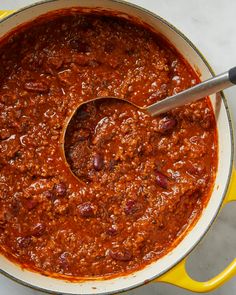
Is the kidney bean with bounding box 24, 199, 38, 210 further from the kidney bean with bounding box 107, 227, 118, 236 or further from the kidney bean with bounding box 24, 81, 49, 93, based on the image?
the kidney bean with bounding box 24, 81, 49, 93

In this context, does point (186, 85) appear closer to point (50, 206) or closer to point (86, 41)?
point (86, 41)

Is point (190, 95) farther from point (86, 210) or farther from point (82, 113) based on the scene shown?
point (86, 210)

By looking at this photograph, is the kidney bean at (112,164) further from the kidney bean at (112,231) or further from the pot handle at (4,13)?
the pot handle at (4,13)

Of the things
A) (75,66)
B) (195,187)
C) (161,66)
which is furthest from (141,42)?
(195,187)

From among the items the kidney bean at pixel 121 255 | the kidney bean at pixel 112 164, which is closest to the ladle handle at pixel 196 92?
the kidney bean at pixel 112 164

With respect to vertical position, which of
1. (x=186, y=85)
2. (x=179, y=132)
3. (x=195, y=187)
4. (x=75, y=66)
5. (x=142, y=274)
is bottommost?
(x=142, y=274)

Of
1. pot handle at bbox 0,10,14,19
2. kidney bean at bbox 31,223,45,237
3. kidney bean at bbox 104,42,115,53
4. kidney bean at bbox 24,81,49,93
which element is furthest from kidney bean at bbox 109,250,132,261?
pot handle at bbox 0,10,14,19
